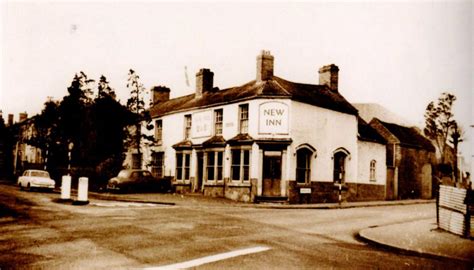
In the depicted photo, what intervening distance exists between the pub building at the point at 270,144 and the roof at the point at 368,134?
0.09 m

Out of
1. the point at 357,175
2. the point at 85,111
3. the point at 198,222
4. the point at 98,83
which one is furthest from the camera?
the point at 357,175

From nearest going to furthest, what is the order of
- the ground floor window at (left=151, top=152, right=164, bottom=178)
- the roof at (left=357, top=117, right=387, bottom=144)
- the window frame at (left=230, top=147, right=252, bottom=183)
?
the window frame at (left=230, top=147, right=252, bottom=183)
the roof at (left=357, top=117, right=387, bottom=144)
the ground floor window at (left=151, top=152, right=164, bottom=178)

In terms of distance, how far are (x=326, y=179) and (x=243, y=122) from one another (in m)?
5.47

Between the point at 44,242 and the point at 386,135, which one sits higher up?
the point at 386,135

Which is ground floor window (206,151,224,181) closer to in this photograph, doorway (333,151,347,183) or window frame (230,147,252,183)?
window frame (230,147,252,183)

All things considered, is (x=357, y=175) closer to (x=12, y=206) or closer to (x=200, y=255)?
(x=12, y=206)

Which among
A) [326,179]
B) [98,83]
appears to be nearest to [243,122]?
[326,179]

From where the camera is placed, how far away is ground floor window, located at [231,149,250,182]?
77.9ft

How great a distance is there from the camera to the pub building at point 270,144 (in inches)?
915

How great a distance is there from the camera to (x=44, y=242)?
28.9 feet

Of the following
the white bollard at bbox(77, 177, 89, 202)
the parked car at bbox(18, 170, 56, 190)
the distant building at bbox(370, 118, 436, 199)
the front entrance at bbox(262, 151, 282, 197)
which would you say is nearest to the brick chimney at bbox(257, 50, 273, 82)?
the front entrance at bbox(262, 151, 282, 197)

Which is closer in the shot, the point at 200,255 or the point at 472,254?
the point at 200,255

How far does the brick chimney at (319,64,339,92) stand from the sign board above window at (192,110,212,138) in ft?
24.3

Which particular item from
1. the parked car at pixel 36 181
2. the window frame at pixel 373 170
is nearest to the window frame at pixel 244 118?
the window frame at pixel 373 170
